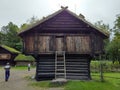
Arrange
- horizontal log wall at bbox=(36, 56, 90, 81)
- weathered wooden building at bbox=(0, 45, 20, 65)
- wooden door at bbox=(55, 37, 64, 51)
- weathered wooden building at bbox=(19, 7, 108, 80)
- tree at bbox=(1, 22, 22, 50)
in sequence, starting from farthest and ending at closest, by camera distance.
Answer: tree at bbox=(1, 22, 22, 50), weathered wooden building at bbox=(0, 45, 20, 65), horizontal log wall at bbox=(36, 56, 90, 81), wooden door at bbox=(55, 37, 64, 51), weathered wooden building at bbox=(19, 7, 108, 80)

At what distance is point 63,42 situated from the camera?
2862 cm

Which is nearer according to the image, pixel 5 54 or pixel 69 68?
pixel 69 68

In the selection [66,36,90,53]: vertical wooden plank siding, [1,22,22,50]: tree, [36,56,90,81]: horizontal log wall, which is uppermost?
[1,22,22,50]: tree

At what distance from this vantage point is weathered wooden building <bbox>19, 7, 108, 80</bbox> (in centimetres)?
2839

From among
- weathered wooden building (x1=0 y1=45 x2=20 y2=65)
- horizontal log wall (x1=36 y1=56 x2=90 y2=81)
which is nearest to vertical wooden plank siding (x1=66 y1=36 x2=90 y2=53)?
horizontal log wall (x1=36 y1=56 x2=90 y2=81)

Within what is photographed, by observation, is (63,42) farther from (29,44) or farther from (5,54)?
(5,54)

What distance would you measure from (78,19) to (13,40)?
90686mm

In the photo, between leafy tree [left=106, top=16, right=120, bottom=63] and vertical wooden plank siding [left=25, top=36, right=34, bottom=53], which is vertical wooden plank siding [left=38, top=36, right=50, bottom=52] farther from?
leafy tree [left=106, top=16, right=120, bottom=63]

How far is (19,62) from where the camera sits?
78375 mm

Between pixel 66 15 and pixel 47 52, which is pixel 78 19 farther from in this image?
pixel 47 52

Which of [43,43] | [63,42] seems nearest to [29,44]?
[43,43]

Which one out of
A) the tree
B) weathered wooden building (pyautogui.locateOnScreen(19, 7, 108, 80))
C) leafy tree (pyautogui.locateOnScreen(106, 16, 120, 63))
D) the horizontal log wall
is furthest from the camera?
the tree

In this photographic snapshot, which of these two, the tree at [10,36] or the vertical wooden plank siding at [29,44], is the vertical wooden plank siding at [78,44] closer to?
the vertical wooden plank siding at [29,44]

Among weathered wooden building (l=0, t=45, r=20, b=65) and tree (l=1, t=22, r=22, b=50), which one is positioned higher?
tree (l=1, t=22, r=22, b=50)
